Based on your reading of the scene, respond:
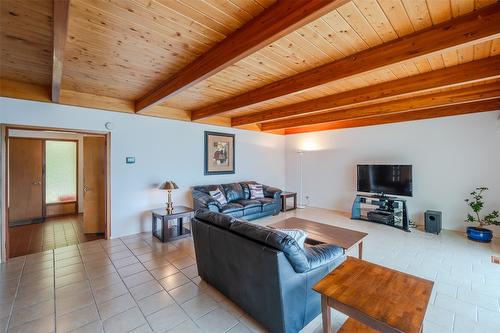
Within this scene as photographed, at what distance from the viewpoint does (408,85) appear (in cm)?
312

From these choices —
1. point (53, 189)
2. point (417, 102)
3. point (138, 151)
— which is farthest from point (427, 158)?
point (53, 189)

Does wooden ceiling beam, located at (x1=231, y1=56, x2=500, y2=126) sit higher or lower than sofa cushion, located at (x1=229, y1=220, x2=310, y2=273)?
higher

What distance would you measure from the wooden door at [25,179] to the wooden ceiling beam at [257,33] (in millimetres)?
5130

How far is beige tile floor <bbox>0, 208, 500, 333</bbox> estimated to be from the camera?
1.96m

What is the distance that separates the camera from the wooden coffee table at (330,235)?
8.76 feet

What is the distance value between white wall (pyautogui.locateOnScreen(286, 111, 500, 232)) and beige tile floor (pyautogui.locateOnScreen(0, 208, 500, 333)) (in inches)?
44.0

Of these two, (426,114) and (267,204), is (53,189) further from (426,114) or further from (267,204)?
(426,114)

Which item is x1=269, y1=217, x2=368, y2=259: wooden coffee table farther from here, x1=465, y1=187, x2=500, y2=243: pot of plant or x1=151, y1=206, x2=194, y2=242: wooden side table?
x1=465, y1=187, x2=500, y2=243: pot of plant

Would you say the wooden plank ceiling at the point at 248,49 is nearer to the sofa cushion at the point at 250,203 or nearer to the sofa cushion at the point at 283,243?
the sofa cushion at the point at 283,243

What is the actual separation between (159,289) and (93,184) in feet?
10.1

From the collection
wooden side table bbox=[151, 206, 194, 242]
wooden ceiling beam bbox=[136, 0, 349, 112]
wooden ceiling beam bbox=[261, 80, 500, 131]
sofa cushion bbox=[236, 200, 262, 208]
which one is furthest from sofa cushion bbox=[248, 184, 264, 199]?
wooden ceiling beam bbox=[136, 0, 349, 112]

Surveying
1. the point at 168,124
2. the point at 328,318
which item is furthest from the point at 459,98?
the point at 168,124

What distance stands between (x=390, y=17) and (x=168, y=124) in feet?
13.9

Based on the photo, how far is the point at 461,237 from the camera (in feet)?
13.5
